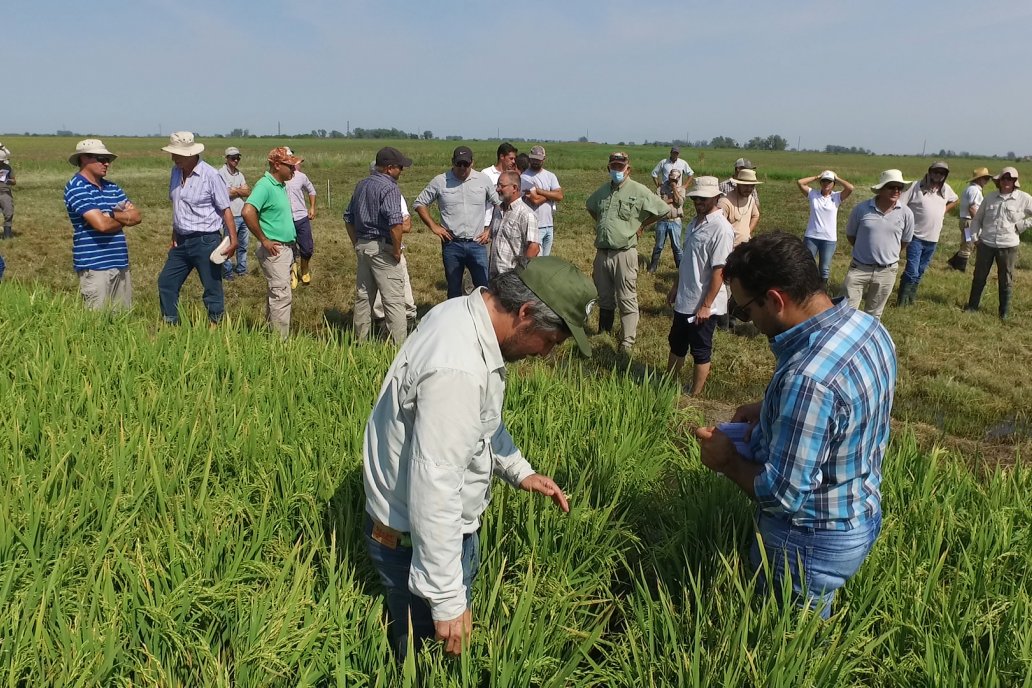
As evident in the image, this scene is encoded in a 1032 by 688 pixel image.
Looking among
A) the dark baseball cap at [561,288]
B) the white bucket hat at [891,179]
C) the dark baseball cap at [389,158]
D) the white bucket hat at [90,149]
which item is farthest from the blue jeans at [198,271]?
the white bucket hat at [891,179]

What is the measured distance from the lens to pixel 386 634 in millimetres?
2162

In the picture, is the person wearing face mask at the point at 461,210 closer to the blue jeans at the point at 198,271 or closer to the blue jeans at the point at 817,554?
the blue jeans at the point at 198,271

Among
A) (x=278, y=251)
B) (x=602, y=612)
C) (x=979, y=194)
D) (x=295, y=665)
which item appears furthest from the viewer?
(x=979, y=194)

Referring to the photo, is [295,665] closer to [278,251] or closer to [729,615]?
[729,615]

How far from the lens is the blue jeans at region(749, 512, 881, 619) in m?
2.11

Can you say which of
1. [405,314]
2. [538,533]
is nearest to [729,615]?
[538,533]

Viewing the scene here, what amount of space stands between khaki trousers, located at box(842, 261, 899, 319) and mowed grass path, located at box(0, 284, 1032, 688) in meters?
3.26

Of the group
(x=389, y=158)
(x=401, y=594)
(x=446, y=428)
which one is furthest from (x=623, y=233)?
(x=446, y=428)

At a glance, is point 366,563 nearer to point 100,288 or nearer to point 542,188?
point 100,288

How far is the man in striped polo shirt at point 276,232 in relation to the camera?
6.13m

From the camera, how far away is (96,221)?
17.8 ft

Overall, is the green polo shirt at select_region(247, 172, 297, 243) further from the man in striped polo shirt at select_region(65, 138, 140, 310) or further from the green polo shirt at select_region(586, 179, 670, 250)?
the green polo shirt at select_region(586, 179, 670, 250)

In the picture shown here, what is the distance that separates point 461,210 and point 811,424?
538cm

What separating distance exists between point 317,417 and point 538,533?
1451mm
